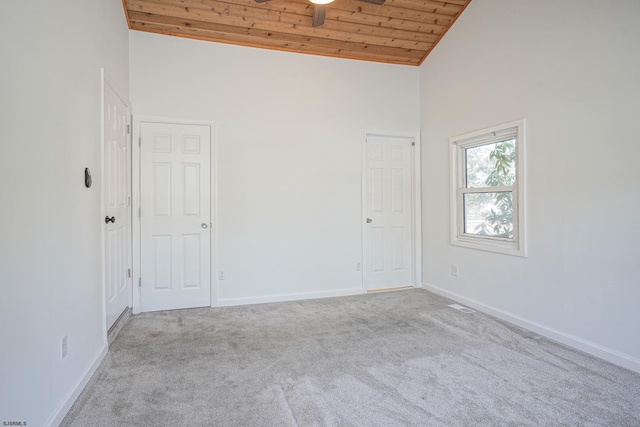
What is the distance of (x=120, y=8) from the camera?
3.16m

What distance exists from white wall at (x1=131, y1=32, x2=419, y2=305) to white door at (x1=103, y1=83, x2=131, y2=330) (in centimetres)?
59

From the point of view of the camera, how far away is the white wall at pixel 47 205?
4.56 feet

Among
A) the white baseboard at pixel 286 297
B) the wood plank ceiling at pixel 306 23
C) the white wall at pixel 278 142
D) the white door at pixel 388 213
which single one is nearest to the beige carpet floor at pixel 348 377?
the white baseboard at pixel 286 297

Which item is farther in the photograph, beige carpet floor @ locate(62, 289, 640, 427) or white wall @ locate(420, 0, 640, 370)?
white wall @ locate(420, 0, 640, 370)

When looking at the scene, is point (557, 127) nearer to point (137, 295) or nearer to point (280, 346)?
point (280, 346)

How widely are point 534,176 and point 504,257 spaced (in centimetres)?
83

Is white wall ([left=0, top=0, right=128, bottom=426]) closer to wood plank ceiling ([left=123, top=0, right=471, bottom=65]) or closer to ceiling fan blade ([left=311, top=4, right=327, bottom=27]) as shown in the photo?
wood plank ceiling ([left=123, top=0, right=471, bottom=65])

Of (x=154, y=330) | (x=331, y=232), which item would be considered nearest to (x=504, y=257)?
(x=331, y=232)

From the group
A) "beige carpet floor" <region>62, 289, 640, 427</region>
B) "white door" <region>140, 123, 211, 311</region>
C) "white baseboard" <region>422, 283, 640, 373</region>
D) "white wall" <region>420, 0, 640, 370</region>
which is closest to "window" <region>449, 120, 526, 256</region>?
"white wall" <region>420, 0, 640, 370</region>

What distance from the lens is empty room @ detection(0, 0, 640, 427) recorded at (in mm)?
1798

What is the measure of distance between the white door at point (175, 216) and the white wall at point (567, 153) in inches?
116

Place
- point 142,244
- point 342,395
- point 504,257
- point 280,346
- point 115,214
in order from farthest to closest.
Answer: point 142,244 < point 504,257 < point 115,214 < point 280,346 < point 342,395

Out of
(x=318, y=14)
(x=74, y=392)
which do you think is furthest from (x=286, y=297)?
(x=318, y=14)

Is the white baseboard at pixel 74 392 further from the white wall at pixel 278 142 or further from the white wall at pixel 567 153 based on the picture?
the white wall at pixel 567 153
